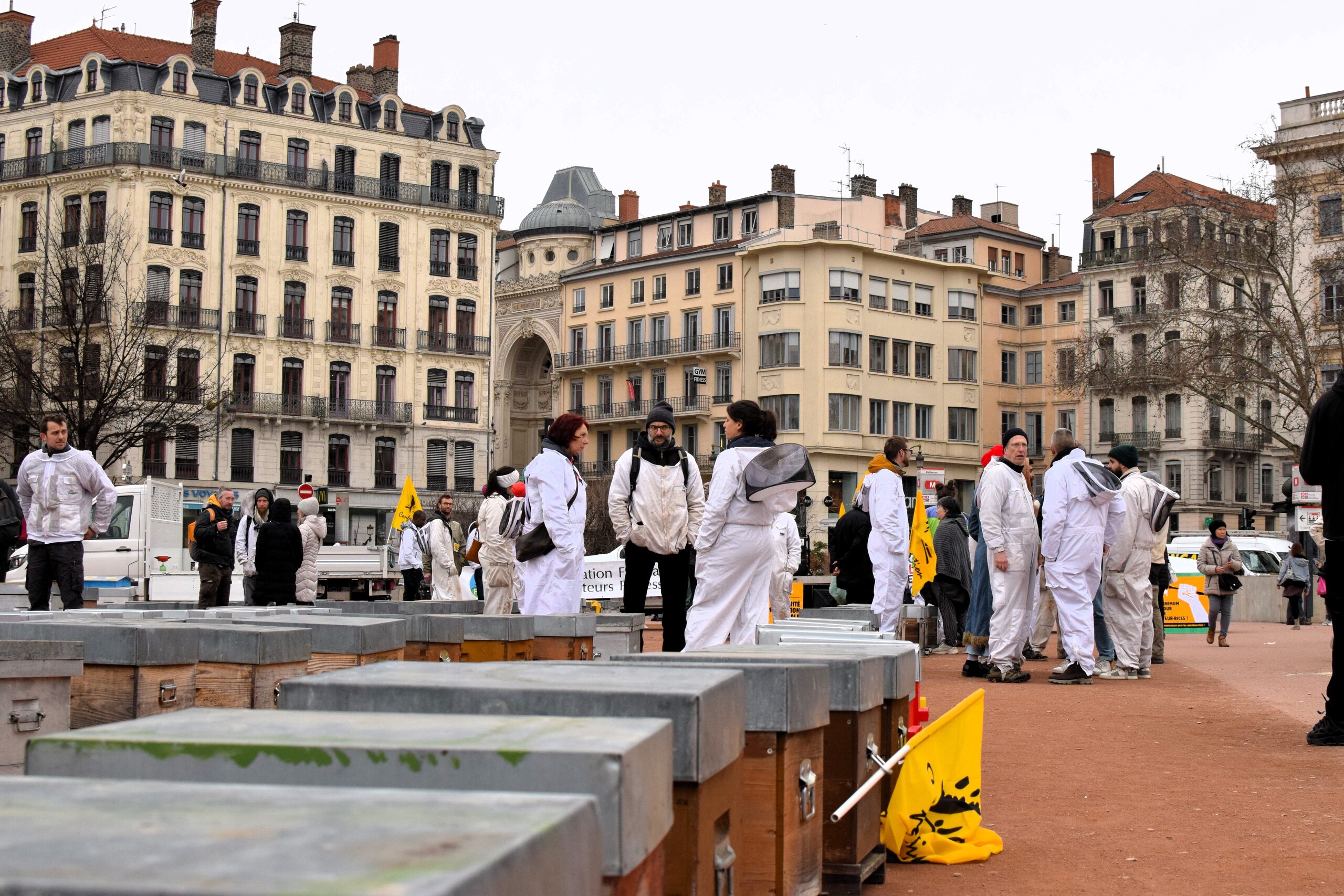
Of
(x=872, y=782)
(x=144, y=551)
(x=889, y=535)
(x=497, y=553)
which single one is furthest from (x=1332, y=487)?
(x=144, y=551)

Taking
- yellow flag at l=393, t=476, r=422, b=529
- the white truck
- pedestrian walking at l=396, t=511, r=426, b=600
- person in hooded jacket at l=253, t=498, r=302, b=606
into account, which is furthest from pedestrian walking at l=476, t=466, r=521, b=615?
the white truck

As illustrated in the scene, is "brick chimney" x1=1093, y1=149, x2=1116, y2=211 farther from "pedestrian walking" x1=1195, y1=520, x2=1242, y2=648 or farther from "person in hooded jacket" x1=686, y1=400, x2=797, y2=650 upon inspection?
"person in hooded jacket" x1=686, y1=400, x2=797, y2=650

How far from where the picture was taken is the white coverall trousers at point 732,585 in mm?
10062

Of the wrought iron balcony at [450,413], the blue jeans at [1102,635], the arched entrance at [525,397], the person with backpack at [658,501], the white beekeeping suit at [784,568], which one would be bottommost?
the blue jeans at [1102,635]

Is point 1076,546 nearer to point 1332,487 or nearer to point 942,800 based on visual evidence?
point 1332,487

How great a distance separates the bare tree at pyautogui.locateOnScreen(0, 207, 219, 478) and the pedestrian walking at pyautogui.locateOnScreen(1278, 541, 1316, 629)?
2617 centimetres

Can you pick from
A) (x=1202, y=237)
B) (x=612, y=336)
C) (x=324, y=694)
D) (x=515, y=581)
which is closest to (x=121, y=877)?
(x=324, y=694)

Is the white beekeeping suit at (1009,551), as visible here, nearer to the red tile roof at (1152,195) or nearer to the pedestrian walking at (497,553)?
the pedestrian walking at (497,553)

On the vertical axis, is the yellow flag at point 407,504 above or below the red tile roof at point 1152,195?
below

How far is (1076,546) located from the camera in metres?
14.4

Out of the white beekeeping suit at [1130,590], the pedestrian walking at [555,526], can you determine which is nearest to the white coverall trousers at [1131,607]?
the white beekeeping suit at [1130,590]

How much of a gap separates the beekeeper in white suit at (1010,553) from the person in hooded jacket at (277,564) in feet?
25.2

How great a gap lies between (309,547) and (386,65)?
209ft

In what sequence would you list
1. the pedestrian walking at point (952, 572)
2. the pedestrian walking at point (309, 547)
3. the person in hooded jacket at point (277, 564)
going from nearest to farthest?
the person in hooded jacket at point (277, 564) → the pedestrian walking at point (309, 547) → the pedestrian walking at point (952, 572)
